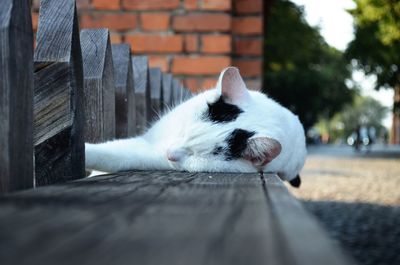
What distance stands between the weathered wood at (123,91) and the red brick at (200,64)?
1397mm

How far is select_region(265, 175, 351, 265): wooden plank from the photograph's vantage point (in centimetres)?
47

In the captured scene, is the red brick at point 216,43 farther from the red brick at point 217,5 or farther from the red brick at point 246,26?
the red brick at point 246,26

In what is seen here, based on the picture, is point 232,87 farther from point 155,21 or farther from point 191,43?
point 155,21

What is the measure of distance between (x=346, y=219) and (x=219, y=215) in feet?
15.4

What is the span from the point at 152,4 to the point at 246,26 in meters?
0.72

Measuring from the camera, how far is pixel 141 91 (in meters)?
2.29

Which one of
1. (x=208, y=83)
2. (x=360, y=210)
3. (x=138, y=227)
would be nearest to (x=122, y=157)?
(x=138, y=227)

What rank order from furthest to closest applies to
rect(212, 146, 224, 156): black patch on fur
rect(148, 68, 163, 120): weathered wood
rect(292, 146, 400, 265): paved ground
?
1. rect(292, 146, 400, 265): paved ground
2. rect(148, 68, 163, 120): weathered wood
3. rect(212, 146, 224, 156): black patch on fur

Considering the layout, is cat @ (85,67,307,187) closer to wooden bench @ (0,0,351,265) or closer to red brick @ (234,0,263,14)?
wooden bench @ (0,0,351,265)

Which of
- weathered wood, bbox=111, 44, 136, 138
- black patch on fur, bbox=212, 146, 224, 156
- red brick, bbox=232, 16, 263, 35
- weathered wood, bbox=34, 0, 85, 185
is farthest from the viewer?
red brick, bbox=232, 16, 263, 35

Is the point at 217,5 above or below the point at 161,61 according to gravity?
above

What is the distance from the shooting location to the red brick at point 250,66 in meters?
3.78

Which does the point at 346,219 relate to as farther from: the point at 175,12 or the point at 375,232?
the point at 175,12

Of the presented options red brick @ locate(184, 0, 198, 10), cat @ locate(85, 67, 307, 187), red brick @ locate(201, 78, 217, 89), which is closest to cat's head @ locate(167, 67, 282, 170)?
cat @ locate(85, 67, 307, 187)
